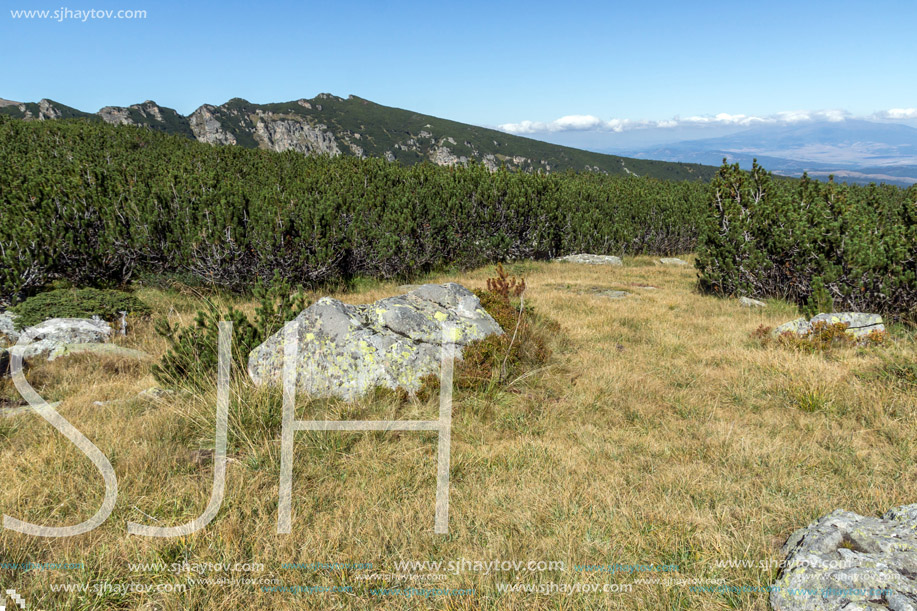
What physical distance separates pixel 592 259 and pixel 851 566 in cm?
1730

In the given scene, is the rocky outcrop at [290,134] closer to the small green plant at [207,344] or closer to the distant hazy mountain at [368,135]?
the distant hazy mountain at [368,135]

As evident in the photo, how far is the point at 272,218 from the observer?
10.5 m

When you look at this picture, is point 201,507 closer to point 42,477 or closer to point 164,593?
point 164,593

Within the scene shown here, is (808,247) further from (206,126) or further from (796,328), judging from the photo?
(206,126)

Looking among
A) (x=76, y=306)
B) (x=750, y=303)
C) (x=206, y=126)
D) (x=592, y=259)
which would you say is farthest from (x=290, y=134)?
(x=750, y=303)

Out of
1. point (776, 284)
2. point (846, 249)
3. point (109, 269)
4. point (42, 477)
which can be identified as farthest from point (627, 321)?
point (109, 269)

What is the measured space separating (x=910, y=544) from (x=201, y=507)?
3.91m

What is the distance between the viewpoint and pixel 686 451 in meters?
3.90

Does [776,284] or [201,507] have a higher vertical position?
[776,284]

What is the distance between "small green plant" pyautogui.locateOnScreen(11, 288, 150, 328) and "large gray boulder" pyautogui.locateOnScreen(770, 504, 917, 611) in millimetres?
9162

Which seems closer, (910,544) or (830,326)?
(910,544)

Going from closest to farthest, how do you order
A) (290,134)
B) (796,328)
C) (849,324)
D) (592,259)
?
(849,324) → (796,328) → (592,259) → (290,134)

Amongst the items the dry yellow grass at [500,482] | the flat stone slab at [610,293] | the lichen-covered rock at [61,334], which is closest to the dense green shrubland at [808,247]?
the flat stone slab at [610,293]

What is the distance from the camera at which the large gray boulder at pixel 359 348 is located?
4.80m
